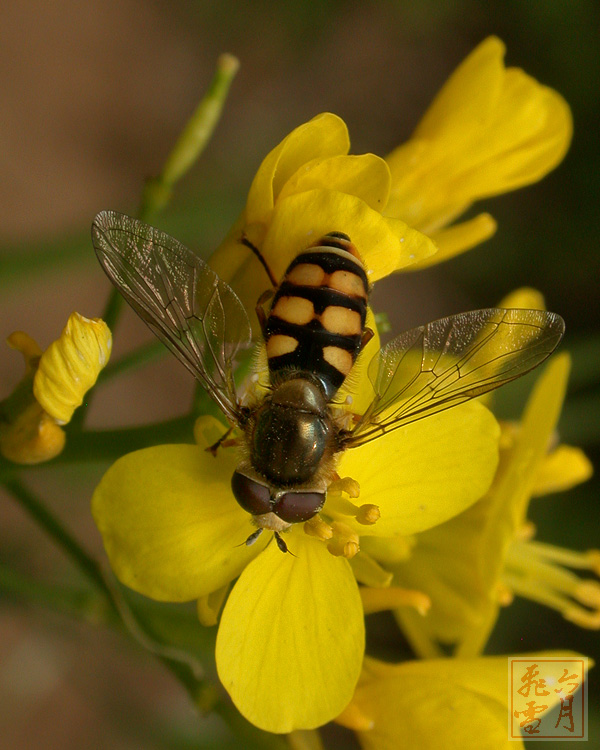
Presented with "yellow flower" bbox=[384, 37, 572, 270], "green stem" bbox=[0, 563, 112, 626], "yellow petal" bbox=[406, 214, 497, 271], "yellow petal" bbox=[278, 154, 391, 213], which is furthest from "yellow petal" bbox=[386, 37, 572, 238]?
"green stem" bbox=[0, 563, 112, 626]

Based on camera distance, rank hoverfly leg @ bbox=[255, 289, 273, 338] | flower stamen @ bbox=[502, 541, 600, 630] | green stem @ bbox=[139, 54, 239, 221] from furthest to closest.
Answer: flower stamen @ bbox=[502, 541, 600, 630] < green stem @ bbox=[139, 54, 239, 221] < hoverfly leg @ bbox=[255, 289, 273, 338]

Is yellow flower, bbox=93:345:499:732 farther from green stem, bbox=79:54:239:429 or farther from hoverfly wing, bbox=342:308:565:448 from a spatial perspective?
green stem, bbox=79:54:239:429

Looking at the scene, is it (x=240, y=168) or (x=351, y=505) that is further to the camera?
(x=240, y=168)

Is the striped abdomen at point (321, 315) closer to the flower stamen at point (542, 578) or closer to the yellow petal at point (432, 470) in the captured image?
the yellow petal at point (432, 470)

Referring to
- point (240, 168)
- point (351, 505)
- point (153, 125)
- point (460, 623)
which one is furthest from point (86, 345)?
point (153, 125)

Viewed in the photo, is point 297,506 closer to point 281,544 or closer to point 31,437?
point 281,544

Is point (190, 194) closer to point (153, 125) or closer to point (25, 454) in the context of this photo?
point (153, 125)

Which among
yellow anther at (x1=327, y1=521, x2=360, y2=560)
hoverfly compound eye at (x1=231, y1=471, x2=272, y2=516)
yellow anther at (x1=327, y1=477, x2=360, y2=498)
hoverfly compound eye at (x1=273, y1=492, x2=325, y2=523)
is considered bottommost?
yellow anther at (x1=327, y1=521, x2=360, y2=560)
